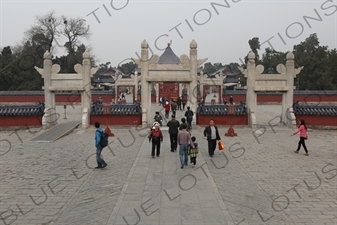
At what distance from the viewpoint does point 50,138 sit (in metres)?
16.5

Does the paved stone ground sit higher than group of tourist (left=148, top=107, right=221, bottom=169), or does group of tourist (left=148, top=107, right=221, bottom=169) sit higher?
group of tourist (left=148, top=107, right=221, bottom=169)

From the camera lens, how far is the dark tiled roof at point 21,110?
20.1 meters

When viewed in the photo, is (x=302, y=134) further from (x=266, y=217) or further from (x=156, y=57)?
(x=156, y=57)

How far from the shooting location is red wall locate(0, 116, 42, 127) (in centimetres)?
1998

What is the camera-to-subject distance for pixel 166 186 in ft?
27.9

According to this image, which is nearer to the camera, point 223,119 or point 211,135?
point 211,135

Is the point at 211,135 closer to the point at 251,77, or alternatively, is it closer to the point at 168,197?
the point at 168,197

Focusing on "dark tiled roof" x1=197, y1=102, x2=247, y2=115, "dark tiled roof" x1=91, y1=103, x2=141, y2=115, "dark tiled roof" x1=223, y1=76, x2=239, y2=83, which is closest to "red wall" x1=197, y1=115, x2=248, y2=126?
"dark tiled roof" x1=197, y1=102, x2=247, y2=115

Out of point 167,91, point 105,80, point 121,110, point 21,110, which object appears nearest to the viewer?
point 21,110

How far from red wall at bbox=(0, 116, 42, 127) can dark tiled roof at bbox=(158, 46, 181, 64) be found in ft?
82.1

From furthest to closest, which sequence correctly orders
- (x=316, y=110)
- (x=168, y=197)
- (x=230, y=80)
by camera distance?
(x=230, y=80) < (x=316, y=110) < (x=168, y=197)

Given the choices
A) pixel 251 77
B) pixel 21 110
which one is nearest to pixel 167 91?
pixel 251 77

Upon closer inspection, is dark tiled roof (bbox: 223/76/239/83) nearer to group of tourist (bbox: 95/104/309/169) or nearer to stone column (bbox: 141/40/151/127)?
stone column (bbox: 141/40/151/127)

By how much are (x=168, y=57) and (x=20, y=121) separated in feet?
88.0
